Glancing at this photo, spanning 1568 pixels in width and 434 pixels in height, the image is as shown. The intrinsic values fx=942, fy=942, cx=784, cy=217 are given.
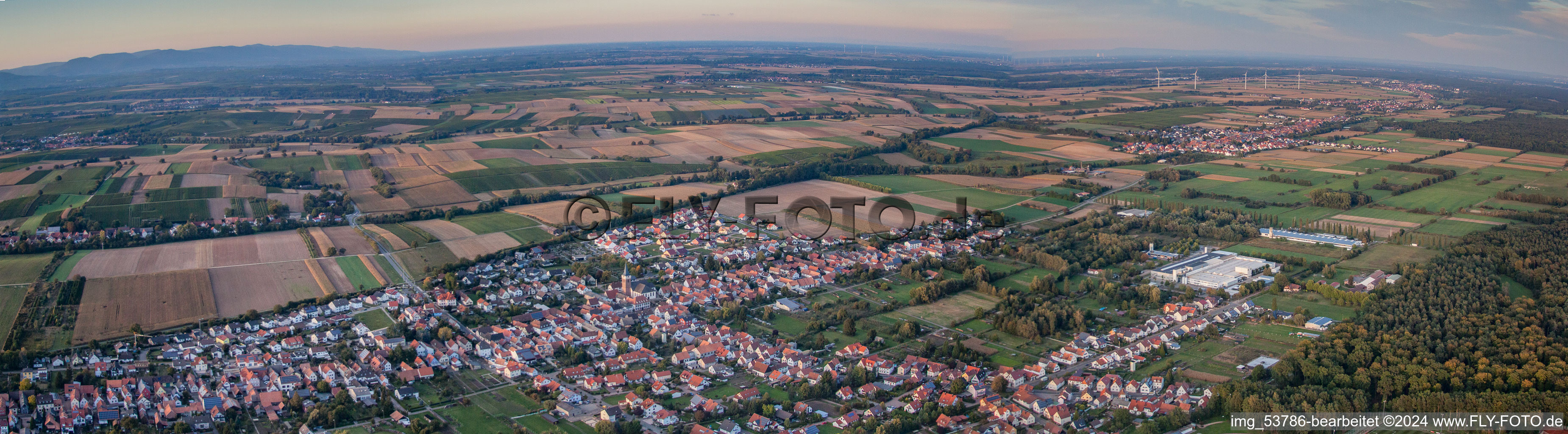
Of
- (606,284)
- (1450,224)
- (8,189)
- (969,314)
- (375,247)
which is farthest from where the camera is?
(8,189)

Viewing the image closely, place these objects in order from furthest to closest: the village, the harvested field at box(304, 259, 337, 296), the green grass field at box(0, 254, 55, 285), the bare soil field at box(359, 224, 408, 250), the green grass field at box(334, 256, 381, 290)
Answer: the bare soil field at box(359, 224, 408, 250) → the green grass field at box(334, 256, 381, 290) → the harvested field at box(304, 259, 337, 296) → the green grass field at box(0, 254, 55, 285) → the village

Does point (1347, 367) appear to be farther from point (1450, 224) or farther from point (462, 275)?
point (462, 275)

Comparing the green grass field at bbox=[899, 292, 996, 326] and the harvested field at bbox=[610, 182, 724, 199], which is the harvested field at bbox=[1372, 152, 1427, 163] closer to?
the harvested field at bbox=[610, 182, 724, 199]

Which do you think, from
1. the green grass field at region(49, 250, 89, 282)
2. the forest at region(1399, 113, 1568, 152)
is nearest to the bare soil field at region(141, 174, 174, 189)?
the green grass field at region(49, 250, 89, 282)

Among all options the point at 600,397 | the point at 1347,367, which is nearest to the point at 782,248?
the point at 600,397

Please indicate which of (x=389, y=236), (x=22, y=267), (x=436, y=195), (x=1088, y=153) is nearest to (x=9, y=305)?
(x=22, y=267)

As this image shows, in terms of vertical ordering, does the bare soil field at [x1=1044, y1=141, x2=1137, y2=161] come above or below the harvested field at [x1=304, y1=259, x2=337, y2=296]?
above

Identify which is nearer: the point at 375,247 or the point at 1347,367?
the point at 1347,367
